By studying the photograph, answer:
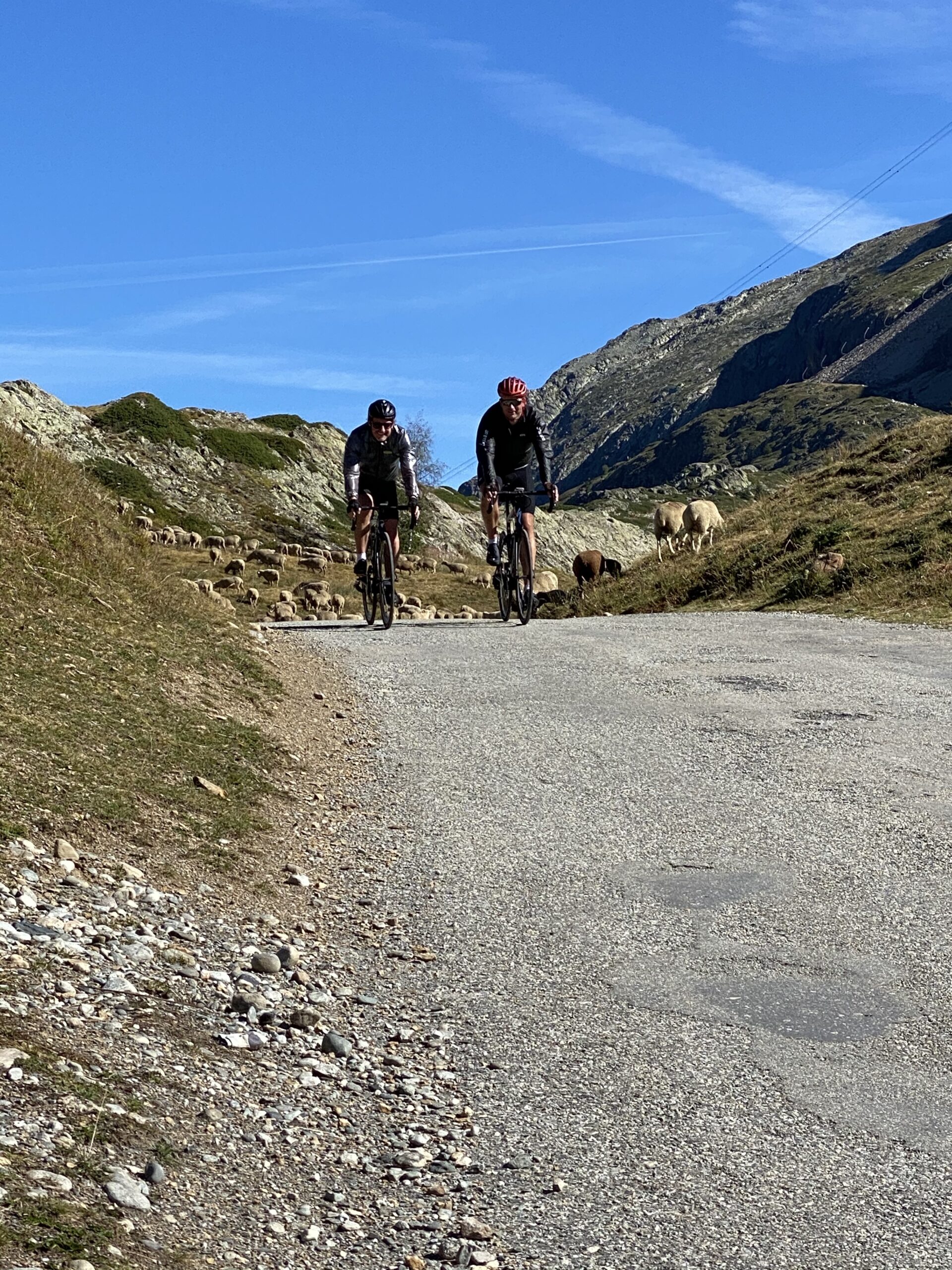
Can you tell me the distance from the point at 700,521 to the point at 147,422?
130 ft

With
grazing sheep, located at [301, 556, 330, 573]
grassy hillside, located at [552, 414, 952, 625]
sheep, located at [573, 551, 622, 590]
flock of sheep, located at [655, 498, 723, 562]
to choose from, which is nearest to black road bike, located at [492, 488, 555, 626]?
grassy hillside, located at [552, 414, 952, 625]

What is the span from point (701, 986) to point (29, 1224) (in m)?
3.51

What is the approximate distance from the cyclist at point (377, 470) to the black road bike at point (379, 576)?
3.4 inches

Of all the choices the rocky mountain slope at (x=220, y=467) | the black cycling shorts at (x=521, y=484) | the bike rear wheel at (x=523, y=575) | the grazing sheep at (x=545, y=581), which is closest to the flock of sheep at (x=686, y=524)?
the grazing sheep at (x=545, y=581)

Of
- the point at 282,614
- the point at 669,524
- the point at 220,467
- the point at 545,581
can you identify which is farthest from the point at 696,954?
the point at 220,467

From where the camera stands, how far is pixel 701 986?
587cm

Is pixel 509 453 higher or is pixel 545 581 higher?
pixel 509 453

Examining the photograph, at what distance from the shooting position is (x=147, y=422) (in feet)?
206

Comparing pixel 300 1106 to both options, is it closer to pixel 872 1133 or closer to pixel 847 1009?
pixel 872 1133

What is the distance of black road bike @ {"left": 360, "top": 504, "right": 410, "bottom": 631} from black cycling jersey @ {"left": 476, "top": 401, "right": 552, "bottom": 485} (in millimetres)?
1282

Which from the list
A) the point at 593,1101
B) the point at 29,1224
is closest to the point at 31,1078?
the point at 29,1224

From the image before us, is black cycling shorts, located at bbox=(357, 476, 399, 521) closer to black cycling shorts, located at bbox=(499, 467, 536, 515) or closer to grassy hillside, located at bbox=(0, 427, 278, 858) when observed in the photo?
black cycling shorts, located at bbox=(499, 467, 536, 515)

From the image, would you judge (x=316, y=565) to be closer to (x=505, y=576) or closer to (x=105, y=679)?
(x=505, y=576)

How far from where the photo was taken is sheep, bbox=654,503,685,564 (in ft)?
105
